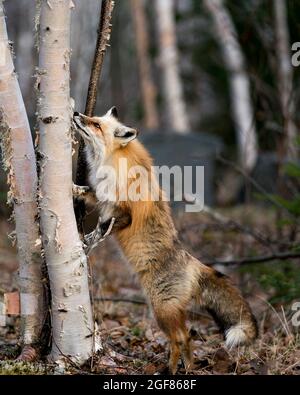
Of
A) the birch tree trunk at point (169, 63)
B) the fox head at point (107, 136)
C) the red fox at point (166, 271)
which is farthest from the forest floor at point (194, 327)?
the birch tree trunk at point (169, 63)

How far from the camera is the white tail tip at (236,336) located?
5621mm

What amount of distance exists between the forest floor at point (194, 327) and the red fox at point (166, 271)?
227mm

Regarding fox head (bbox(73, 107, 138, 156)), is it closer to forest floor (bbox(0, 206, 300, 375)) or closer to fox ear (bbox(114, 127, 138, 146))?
fox ear (bbox(114, 127, 138, 146))

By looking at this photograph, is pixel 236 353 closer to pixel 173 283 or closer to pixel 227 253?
pixel 173 283

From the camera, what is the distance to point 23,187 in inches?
202

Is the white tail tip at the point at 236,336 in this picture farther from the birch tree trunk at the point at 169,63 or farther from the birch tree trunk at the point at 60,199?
the birch tree trunk at the point at 169,63

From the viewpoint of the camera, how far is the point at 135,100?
2570 cm

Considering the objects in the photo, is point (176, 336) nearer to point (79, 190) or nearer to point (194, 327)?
point (79, 190)

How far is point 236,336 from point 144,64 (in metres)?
17.0

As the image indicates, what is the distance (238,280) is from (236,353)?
2847mm

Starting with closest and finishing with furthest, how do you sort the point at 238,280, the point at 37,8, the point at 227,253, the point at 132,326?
1. the point at 37,8
2. the point at 132,326
3. the point at 238,280
4. the point at 227,253

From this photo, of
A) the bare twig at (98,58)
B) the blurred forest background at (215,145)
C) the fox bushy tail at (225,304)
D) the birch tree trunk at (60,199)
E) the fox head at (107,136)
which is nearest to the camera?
the birch tree trunk at (60,199)

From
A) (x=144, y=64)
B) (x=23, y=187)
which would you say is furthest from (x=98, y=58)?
(x=144, y=64)
